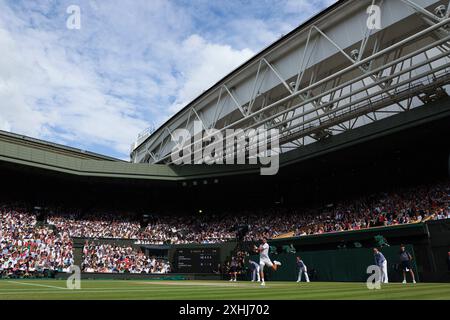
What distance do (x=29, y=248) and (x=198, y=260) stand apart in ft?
48.6

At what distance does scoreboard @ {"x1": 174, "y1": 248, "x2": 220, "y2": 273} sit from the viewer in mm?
37625

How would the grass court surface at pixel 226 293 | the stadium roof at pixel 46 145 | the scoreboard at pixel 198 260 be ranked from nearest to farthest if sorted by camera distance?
the grass court surface at pixel 226 293 < the scoreboard at pixel 198 260 < the stadium roof at pixel 46 145

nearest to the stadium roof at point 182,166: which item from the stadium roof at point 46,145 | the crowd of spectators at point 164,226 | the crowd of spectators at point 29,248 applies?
Result: the stadium roof at point 46,145

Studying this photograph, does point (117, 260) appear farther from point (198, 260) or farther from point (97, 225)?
point (198, 260)

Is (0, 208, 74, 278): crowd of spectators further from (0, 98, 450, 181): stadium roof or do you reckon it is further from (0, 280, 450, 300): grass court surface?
(0, 280, 450, 300): grass court surface

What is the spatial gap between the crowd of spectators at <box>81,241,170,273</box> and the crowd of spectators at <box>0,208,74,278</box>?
73.7 inches

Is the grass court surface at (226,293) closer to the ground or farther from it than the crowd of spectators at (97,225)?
closer to the ground

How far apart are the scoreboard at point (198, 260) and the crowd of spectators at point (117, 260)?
174 centimetres

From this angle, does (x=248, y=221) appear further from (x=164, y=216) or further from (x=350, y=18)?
(x=350, y=18)

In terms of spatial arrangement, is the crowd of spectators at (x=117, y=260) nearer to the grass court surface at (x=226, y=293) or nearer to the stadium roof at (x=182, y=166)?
the stadium roof at (x=182, y=166)

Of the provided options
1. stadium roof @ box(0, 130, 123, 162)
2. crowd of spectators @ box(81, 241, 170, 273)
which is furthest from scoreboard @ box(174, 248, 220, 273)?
stadium roof @ box(0, 130, 123, 162)

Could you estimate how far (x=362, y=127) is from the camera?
1245 inches

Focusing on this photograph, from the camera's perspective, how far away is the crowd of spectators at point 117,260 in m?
36.1

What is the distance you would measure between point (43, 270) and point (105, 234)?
1011 cm
